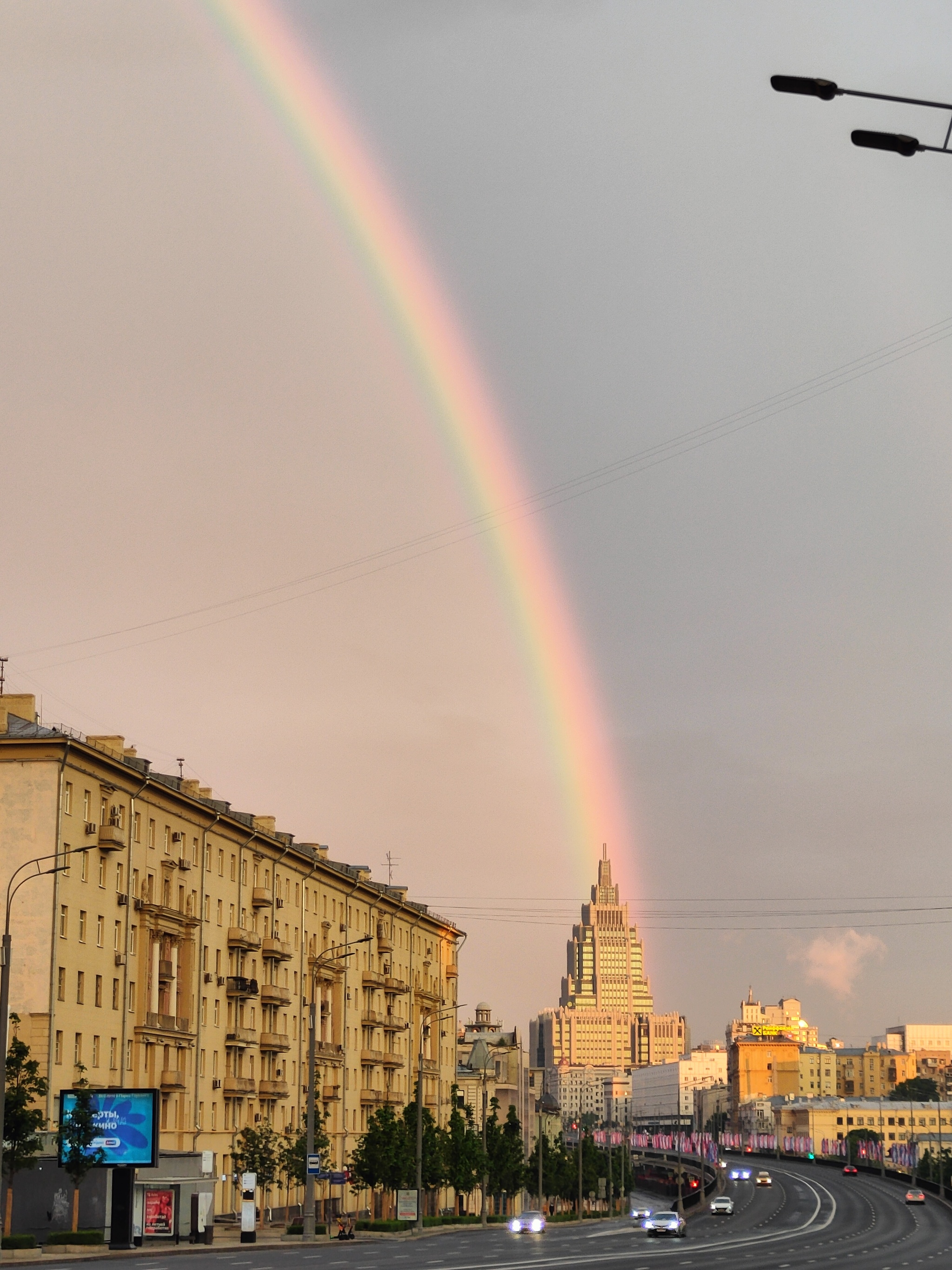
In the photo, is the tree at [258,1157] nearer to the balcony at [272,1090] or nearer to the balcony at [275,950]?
the balcony at [272,1090]

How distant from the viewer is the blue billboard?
62.3 m

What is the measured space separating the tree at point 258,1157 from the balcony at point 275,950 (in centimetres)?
1291

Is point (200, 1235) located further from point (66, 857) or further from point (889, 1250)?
point (889, 1250)

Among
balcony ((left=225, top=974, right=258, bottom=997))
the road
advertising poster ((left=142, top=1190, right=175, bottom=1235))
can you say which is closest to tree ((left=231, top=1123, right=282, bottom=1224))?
balcony ((left=225, top=974, right=258, bottom=997))

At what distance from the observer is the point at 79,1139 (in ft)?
201

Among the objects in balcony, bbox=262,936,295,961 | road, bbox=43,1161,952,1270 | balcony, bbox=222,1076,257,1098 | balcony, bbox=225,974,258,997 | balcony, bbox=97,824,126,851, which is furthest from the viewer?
balcony, bbox=262,936,295,961

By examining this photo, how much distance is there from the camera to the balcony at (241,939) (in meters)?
103

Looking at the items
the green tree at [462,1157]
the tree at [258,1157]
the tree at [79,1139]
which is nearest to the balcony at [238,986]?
the tree at [258,1157]

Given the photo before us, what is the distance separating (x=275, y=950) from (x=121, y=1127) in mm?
47460

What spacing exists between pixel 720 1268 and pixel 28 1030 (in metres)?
36.5

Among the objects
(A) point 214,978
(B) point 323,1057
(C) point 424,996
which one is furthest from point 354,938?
(A) point 214,978

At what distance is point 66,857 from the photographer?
80.0 metres

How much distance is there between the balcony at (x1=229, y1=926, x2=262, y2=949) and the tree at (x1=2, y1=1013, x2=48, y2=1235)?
1390 inches

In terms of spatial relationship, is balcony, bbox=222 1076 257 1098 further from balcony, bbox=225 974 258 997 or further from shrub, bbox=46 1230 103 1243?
shrub, bbox=46 1230 103 1243
